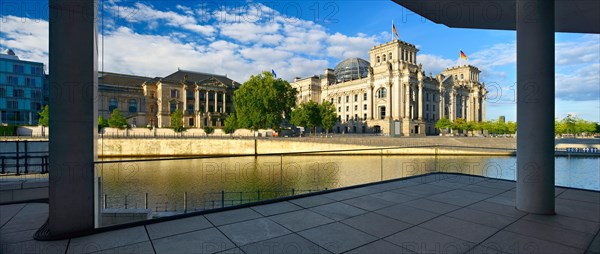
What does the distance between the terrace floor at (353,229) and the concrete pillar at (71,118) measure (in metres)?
0.41

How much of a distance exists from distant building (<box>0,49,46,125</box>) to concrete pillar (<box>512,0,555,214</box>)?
7749cm

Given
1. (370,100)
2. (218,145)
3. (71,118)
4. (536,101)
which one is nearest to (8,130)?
(218,145)

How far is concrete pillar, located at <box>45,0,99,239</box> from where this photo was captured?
13.1ft

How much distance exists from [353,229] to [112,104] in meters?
87.5

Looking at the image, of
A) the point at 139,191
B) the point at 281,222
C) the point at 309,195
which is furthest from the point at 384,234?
the point at 139,191

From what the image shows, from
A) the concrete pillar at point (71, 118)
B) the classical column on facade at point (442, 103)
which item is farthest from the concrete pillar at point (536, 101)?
the classical column on facade at point (442, 103)

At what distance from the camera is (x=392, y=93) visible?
3204 inches

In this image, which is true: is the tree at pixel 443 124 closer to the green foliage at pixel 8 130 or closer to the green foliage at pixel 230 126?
the green foliage at pixel 230 126

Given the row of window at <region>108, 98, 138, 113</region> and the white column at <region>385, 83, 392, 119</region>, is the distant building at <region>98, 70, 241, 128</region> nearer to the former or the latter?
the row of window at <region>108, 98, 138, 113</region>

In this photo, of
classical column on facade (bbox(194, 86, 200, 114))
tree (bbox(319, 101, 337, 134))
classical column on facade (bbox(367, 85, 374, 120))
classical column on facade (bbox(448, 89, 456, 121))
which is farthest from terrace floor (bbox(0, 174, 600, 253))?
classical column on facade (bbox(448, 89, 456, 121))

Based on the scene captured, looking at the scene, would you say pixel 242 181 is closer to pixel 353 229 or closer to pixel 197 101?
pixel 353 229

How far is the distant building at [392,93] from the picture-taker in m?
80.0

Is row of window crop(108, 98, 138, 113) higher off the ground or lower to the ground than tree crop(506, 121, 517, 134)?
higher

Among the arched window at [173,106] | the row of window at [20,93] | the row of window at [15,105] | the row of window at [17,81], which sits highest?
the row of window at [17,81]
